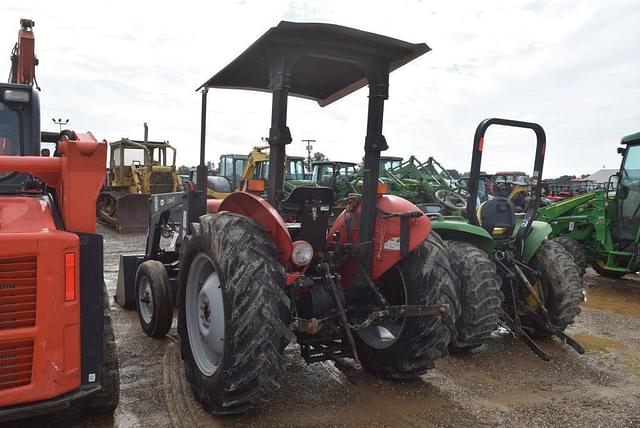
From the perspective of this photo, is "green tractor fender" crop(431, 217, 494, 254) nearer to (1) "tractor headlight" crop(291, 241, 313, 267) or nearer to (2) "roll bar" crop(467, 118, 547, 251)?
(2) "roll bar" crop(467, 118, 547, 251)

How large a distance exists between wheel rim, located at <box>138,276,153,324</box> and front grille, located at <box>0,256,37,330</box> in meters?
2.52

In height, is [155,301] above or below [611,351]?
above

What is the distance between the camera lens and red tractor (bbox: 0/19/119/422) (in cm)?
250

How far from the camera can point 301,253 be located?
3.35 metres

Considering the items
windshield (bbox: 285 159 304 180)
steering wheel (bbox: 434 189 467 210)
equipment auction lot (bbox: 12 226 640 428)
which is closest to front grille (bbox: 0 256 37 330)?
equipment auction lot (bbox: 12 226 640 428)

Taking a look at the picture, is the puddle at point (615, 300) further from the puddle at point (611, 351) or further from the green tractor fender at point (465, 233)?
the green tractor fender at point (465, 233)

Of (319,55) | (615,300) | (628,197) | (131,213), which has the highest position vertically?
(319,55)

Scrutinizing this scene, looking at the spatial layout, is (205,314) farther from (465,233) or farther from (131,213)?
(131,213)

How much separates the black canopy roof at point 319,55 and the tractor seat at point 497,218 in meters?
2.04

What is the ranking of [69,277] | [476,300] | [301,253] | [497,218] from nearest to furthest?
[69,277] → [301,253] → [476,300] → [497,218]

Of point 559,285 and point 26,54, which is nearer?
point 559,285

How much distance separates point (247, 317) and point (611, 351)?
4.19 metres

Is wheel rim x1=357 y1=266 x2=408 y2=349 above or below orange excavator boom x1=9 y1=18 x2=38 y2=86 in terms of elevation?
below

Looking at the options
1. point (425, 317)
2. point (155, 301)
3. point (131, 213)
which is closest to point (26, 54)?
point (155, 301)
